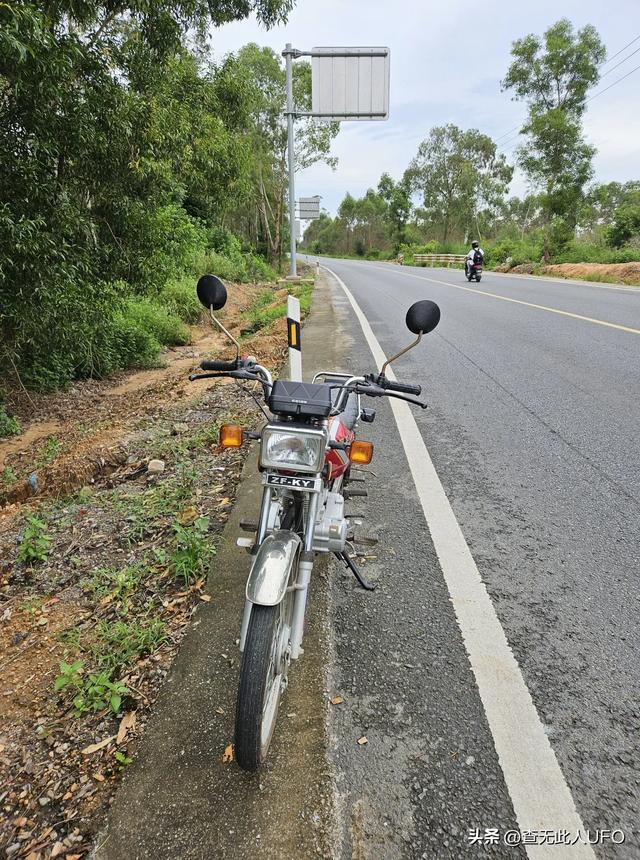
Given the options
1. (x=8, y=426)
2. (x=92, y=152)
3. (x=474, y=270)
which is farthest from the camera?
(x=474, y=270)

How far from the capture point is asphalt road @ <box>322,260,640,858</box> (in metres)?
1.57

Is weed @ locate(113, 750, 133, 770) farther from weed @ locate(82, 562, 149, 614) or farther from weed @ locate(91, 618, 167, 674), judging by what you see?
weed @ locate(82, 562, 149, 614)

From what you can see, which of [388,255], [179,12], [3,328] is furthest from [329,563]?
[388,255]

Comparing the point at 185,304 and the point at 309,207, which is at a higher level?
the point at 309,207

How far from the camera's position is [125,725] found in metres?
1.96

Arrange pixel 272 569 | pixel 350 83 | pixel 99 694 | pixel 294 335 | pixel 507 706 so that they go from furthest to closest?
pixel 350 83
pixel 294 335
pixel 99 694
pixel 507 706
pixel 272 569

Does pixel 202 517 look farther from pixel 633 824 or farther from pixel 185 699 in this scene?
pixel 633 824

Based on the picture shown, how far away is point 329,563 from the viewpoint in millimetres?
2779

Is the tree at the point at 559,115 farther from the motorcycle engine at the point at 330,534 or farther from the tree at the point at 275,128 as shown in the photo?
the motorcycle engine at the point at 330,534

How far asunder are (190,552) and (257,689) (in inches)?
51.3

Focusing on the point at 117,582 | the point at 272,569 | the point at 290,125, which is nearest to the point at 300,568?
the point at 272,569

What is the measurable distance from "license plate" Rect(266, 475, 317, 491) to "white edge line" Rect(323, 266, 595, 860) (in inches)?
38.3

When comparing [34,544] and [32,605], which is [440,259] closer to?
[34,544]

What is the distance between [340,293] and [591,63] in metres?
17.2
